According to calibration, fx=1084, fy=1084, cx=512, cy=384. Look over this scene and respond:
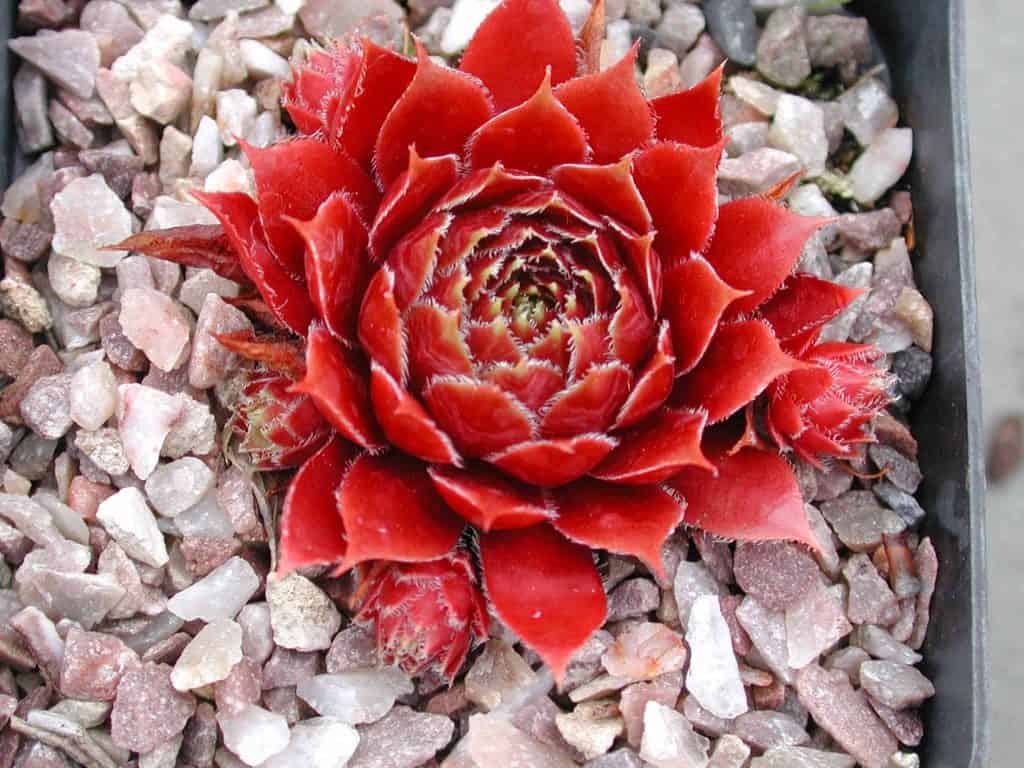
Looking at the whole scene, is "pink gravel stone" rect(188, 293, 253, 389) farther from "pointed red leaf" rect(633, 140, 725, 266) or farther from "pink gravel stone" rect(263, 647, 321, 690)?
"pointed red leaf" rect(633, 140, 725, 266)

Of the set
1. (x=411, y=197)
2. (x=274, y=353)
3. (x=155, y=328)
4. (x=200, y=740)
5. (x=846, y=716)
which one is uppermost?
(x=411, y=197)

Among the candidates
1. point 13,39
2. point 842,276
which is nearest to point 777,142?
point 842,276

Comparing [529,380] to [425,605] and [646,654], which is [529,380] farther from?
[646,654]

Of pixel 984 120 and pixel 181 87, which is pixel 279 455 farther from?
pixel 984 120

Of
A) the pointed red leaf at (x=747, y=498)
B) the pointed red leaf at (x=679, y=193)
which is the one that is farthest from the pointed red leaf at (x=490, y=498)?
the pointed red leaf at (x=679, y=193)

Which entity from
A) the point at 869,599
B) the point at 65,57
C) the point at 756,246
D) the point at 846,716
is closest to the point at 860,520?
the point at 869,599

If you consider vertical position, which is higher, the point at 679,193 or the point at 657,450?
the point at 679,193
